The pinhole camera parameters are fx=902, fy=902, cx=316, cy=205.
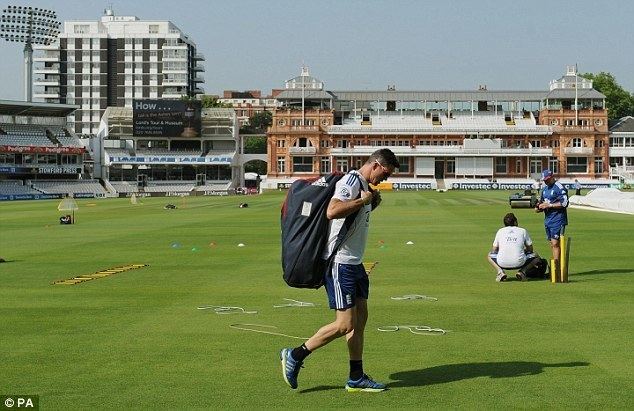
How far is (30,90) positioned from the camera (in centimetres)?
12231

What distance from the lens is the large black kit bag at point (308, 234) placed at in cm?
856

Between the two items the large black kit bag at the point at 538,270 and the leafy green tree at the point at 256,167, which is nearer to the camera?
the large black kit bag at the point at 538,270

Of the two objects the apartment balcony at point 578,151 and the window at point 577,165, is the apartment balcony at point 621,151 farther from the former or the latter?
the window at point 577,165

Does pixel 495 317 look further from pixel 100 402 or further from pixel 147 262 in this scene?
pixel 147 262

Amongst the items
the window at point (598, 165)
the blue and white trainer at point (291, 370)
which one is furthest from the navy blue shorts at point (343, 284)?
the window at point (598, 165)

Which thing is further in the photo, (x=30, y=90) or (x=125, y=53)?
(x=125, y=53)

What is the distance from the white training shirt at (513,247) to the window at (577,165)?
423ft

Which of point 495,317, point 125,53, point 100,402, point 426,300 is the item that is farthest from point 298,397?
point 125,53

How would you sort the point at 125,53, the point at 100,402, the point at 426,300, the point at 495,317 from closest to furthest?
the point at 100,402
the point at 495,317
the point at 426,300
the point at 125,53

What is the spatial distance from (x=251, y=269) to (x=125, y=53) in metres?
160

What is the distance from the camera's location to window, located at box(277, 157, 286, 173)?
14375 cm

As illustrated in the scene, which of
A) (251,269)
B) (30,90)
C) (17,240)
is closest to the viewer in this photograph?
(251,269)

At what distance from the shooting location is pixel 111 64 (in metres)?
174

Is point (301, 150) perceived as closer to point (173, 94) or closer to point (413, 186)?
point (413, 186)
